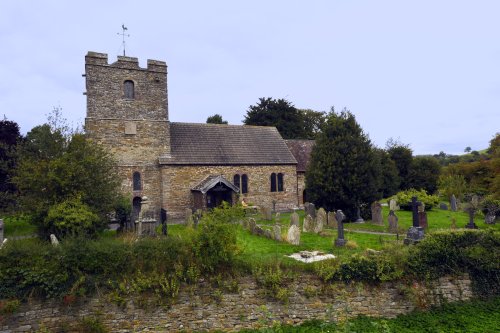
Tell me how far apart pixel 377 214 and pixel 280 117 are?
28.0 meters

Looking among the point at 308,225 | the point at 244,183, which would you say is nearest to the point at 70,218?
the point at 308,225

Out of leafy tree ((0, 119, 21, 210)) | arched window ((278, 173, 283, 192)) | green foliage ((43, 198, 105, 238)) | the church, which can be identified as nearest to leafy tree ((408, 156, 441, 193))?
arched window ((278, 173, 283, 192))

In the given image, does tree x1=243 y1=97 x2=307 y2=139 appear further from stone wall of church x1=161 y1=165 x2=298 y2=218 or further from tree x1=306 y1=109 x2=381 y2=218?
tree x1=306 y1=109 x2=381 y2=218

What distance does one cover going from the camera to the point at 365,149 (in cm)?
1989

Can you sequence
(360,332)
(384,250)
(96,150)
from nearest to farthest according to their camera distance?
(360,332)
(384,250)
(96,150)

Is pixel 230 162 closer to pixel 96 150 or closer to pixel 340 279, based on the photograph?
pixel 96 150

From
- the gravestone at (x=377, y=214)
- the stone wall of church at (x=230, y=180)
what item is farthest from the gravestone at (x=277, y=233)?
the stone wall of church at (x=230, y=180)

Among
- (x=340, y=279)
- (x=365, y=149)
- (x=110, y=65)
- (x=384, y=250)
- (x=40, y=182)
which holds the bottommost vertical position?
(x=340, y=279)

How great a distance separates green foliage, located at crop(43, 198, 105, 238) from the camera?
1324cm

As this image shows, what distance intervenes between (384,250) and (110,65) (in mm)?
20082

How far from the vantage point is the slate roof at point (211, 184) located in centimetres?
2324

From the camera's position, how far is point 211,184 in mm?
23406

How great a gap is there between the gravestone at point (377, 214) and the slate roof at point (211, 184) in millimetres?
9490

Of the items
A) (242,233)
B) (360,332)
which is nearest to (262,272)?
(360,332)
